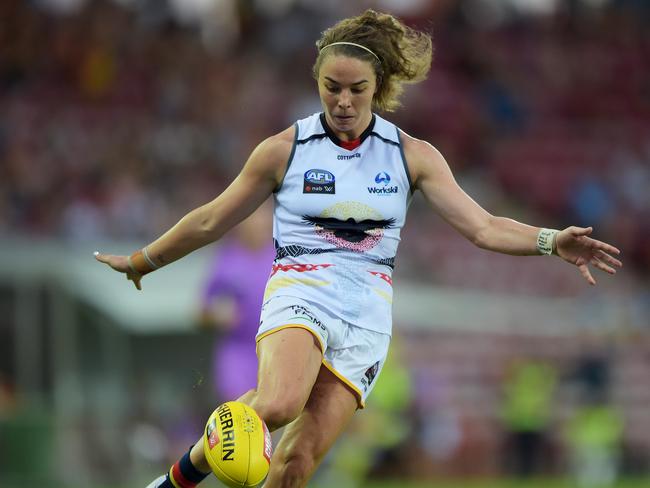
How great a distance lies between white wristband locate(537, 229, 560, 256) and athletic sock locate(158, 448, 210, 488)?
182 centimetres

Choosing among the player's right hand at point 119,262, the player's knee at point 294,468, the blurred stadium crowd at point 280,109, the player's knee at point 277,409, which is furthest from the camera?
the blurred stadium crowd at point 280,109

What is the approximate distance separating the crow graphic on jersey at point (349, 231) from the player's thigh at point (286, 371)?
470 mm

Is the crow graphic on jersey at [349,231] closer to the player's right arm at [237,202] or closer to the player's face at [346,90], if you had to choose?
the player's right arm at [237,202]

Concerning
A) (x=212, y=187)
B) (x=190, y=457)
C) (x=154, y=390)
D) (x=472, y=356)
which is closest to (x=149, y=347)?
(x=154, y=390)

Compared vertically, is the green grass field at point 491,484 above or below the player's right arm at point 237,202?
below

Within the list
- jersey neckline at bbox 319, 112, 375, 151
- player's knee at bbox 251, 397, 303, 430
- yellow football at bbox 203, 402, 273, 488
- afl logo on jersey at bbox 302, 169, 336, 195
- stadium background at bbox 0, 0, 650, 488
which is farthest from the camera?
stadium background at bbox 0, 0, 650, 488

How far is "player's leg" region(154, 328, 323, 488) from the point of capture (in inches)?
219

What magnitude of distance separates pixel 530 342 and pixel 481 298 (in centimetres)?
87

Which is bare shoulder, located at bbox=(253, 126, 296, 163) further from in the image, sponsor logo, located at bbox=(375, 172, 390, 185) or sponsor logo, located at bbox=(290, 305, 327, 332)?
sponsor logo, located at bbox=(290, 305, 327, 332)

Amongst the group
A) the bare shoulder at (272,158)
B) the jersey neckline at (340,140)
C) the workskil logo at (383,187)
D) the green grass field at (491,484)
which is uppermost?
the jersey neckline at (340,140)

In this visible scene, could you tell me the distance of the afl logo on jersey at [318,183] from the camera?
5906 millimetres

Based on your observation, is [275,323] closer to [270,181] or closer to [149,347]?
[270,181]

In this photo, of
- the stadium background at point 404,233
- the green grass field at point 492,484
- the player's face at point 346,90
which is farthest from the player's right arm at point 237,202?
the green grass field at point 492,484

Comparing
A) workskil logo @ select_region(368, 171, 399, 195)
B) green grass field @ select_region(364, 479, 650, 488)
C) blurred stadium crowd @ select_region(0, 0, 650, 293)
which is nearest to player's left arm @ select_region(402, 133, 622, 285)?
workskil logo @ select_region(368, 171, 399, 195)
